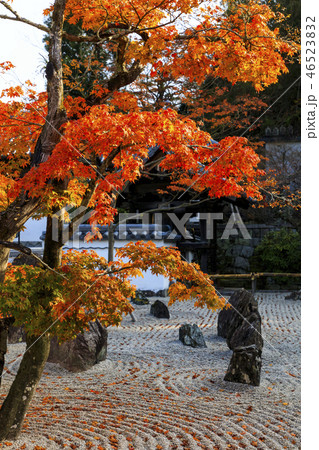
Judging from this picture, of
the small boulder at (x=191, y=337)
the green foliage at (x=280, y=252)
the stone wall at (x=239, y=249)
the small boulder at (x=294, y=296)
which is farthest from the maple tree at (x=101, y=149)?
the stone wall at (x=239, y=249)

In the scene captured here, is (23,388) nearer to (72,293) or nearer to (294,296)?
(72,293)

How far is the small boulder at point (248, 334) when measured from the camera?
7.63 meters

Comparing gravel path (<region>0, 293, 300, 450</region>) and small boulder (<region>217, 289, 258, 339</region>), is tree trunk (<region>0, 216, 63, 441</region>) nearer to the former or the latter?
gravel path (<region>0, 293, 300, 450</region>)

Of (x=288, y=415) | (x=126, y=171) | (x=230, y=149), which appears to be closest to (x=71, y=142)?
(x=126, y=171)

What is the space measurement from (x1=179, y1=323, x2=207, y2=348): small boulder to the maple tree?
410cm

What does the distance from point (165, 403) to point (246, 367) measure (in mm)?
1421

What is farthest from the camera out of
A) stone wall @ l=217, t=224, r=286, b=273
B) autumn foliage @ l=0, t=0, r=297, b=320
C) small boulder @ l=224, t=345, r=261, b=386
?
stone wall @ l=217, t=224, r=286, b=273

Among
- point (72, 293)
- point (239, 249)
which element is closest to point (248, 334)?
point (72, 293)

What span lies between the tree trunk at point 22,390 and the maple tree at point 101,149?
0.01 m

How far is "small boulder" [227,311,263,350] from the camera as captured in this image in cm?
763

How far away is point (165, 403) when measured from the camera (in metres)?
5.78

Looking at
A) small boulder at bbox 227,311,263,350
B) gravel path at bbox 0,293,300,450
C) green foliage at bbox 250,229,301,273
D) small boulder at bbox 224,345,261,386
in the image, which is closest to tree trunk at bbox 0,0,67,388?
gravel path at bbox 0,293,300,450

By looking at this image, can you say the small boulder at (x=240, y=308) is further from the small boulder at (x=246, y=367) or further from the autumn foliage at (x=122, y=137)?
the autumn foliage at (x=122, y=137)

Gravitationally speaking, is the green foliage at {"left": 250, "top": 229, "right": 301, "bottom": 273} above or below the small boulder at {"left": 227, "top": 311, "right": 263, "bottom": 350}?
above
